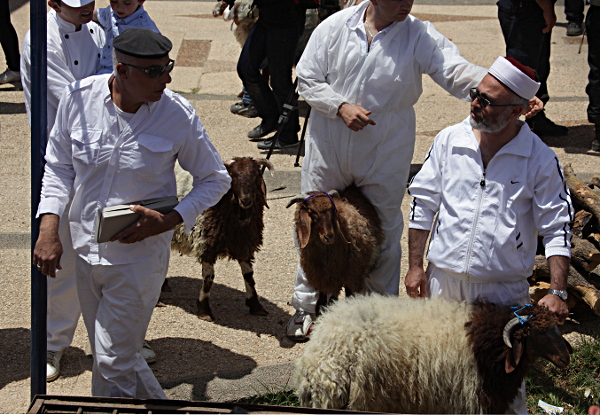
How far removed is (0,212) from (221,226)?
10.7 ft

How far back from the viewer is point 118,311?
3.81 m

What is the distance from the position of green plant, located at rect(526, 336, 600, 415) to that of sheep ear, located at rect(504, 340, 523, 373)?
1.01 m

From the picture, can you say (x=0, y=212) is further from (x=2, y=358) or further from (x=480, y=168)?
(x=480, y=168)

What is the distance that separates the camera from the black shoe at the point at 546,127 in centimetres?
1020

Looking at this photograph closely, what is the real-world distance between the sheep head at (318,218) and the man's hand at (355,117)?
22.0 inches

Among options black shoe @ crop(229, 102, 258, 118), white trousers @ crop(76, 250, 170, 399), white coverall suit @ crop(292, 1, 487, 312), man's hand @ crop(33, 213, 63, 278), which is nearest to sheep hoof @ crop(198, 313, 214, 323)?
white coverall suit @ crop(292, 1, 487, 312)

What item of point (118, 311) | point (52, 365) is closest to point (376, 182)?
point (118, 311)

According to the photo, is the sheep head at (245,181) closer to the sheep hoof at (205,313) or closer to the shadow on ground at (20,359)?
the sheep hoof at (205,313)

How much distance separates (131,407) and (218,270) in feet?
11.3

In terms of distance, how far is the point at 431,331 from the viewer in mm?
3877

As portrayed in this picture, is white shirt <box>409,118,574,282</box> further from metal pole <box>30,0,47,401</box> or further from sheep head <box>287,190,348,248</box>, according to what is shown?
metal pole <box>30,0,47,401</box>

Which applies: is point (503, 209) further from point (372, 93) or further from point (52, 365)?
point (52, 365)

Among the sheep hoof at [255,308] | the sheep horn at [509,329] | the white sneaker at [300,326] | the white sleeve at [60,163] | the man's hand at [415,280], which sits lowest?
the sheep hoof at [255,308]

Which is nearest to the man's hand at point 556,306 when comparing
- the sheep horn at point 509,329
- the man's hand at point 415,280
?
the sheep horn at point 509,329
